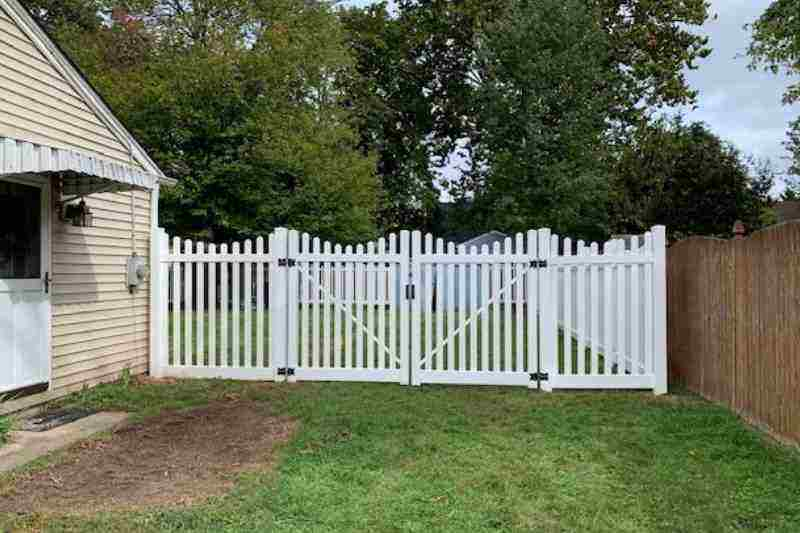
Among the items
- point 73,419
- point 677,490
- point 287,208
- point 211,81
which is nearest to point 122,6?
point 211,81

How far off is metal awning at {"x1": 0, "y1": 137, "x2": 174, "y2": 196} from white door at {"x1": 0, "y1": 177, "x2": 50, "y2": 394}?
1.03 ft

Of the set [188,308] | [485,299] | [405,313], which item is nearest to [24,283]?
[188,308]

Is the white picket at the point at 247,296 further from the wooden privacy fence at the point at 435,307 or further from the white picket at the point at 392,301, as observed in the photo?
the white picket at the point at 392,301

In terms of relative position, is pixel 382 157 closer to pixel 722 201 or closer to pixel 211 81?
pixel 211 81

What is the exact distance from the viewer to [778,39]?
7.61m

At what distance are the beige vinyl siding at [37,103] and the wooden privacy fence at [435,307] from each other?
1.51 metres

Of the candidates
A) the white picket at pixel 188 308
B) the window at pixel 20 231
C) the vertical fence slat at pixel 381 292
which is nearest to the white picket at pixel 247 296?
the white picket at pixel 188 308

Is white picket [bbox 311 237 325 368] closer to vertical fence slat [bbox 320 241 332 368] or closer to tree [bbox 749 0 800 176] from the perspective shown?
vertical fence slat [bbox 320 241 332 368]

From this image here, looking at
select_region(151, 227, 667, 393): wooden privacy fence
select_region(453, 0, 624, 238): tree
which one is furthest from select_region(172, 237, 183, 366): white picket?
select_region(453, 0, 624, 238): tree

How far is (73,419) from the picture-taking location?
5.23 metres

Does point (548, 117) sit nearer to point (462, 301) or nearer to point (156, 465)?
point (462, 301)

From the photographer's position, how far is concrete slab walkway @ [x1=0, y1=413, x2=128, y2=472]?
421 cm

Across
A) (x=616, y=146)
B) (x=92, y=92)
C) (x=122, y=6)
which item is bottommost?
(x=92, y=92)

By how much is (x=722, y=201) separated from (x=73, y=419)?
1605 cm
